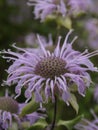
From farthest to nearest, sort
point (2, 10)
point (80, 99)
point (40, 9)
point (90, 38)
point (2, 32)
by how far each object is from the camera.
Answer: point (2, 10), point (2, 32), point (90, 38), point (80, 99), point (40, 9)

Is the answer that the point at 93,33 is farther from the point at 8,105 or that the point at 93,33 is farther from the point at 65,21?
the point at 8,105

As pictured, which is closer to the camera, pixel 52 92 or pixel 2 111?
pixel 52 92

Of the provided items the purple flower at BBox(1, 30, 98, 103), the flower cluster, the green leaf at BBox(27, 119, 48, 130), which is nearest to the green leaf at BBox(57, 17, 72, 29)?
the flower cluster

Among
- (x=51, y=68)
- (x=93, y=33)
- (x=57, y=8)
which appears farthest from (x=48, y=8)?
(x=93, y=33)

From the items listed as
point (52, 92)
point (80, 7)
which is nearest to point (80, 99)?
point (80, 7)

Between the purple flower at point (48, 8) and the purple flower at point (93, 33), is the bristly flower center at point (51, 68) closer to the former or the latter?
the purple flower at point (48, 8)

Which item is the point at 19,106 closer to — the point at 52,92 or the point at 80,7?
the point at 52,92

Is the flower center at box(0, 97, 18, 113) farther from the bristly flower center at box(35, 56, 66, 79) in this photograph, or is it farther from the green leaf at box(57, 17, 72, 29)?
the green leaf at box(57, 17, 72, 29)
